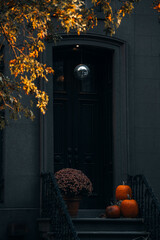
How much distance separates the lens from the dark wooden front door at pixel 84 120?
11836 millimetres

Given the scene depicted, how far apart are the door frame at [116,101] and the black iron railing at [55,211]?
0.80 metres

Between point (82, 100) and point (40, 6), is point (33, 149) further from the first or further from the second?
point (40, 6)

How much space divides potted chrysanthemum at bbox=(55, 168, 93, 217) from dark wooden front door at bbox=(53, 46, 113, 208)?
4.68ft

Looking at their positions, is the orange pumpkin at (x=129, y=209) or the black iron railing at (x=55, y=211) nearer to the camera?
the black iron railing at (x=55, y=211)

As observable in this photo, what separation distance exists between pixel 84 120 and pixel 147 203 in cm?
253

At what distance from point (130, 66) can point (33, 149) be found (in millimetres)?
2795

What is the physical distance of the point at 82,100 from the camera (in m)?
12.1

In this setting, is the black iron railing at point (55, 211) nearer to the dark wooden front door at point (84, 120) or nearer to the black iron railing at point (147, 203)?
the dark wooden front door at point (84, 120)

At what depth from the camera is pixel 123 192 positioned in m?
10.7

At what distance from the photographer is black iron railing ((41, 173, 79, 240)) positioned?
29.3 feet

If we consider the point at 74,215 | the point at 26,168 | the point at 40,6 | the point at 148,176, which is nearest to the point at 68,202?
the point at 74,215

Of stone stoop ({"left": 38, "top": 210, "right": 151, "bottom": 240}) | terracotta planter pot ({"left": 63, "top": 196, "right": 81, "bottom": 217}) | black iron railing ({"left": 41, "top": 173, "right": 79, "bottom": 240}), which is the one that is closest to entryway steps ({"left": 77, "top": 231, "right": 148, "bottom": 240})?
stone stoop ({"left": 38, "top": 210, "right": 151, "bottom": 240})

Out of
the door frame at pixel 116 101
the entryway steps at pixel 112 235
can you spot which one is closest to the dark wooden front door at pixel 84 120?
the door frame at pixel 116 101

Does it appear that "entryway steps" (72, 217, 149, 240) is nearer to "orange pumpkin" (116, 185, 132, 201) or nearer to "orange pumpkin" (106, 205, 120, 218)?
"orange pumpkin" (106, 205, 120, 218)
